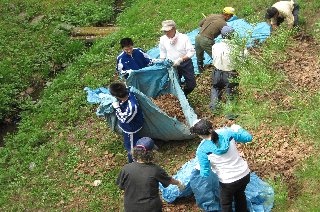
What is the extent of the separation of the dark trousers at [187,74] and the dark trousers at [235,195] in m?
2.82

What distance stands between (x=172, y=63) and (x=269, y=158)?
7.30 ft

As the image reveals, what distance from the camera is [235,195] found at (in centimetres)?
558

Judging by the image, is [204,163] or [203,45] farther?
[203,45]

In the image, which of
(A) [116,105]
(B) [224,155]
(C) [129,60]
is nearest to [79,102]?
(C) [129,60]

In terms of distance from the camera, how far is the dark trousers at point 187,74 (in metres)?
7.90

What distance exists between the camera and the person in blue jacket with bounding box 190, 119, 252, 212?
5.16 metres

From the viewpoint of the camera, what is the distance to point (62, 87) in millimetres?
10109

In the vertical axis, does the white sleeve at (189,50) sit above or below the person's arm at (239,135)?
below

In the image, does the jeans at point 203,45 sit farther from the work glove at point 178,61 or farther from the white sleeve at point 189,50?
the work glove at point 178,61

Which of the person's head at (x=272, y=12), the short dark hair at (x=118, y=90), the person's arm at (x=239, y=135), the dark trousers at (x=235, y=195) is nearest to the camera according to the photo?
the person's arm at (x=239, y=135)

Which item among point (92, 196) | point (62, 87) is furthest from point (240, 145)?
point (62, 87)

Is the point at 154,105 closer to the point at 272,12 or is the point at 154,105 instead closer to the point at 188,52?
the point at 188,52

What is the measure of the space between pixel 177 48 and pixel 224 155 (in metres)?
2.95

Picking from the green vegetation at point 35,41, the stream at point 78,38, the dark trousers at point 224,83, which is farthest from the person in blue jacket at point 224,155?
the green vegetation at point 35,41
